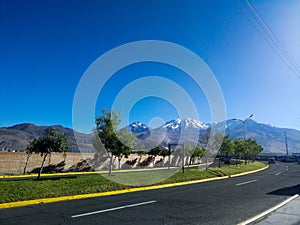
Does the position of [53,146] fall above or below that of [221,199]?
above

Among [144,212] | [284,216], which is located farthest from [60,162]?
[284,216]

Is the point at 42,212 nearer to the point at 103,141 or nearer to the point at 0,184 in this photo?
the point at 0,184

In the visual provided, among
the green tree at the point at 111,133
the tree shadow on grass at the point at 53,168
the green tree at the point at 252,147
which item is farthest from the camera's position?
the green tree at the point at 252,147

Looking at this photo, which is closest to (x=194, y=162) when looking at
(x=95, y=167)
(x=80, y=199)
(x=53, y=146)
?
(x=95, y=167)

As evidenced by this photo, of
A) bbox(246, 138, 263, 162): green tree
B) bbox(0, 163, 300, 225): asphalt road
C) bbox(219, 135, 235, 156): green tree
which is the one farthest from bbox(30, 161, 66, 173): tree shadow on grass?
bbox(246, 138, 263, 162): green tree

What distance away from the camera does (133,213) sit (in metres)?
8.14

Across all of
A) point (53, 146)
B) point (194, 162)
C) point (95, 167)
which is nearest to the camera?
point (53, 146)

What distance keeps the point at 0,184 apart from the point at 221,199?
9693mm

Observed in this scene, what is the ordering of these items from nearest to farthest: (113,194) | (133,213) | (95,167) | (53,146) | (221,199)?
(133,213)
(221,199)
(113,194)
(53,146)
(95,167)

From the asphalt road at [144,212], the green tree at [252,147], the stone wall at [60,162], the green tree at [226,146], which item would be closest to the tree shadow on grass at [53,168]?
the stone wall at [60,162]

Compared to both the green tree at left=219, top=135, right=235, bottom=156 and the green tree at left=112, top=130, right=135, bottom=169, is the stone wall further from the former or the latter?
the green tree at left=219, top=135, right=235, bottom=156

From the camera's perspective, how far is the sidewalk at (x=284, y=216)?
6.92 metres

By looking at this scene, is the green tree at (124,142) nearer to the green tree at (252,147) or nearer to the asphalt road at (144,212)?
the asphalt road at (144,212)

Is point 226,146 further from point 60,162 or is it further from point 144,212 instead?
point 144,212
